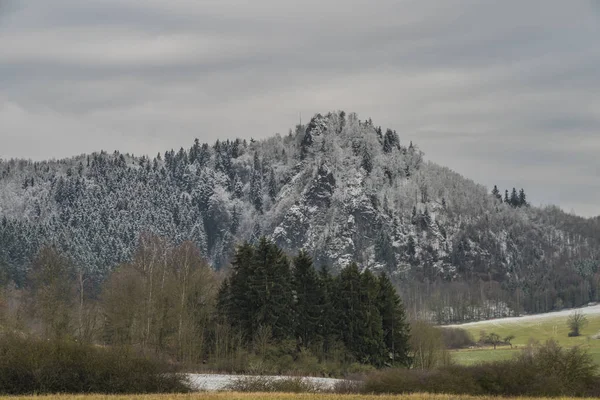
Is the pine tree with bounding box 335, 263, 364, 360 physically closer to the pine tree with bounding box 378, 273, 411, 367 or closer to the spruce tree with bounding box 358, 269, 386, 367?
the spruce tree with bounding box 358, 269, 386, 367

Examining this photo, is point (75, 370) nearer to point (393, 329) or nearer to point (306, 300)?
point (306, 300)

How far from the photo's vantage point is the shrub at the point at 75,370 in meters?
53.0

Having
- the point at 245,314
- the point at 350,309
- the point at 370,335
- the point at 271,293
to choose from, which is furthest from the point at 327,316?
the point at 245,314

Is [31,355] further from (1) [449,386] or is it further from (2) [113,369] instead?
(1) [449,386]

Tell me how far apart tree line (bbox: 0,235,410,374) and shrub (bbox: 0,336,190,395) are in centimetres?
3118

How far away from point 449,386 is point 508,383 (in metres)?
4.15

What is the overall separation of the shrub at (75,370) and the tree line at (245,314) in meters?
31.2

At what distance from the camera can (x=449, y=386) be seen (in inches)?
2431

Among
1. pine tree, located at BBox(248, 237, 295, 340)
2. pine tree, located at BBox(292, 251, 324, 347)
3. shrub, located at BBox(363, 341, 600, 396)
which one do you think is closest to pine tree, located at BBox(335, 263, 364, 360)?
pine tree, located at BBox(292, 251, 324, 347)

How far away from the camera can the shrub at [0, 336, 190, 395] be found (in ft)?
174

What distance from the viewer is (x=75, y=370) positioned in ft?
181

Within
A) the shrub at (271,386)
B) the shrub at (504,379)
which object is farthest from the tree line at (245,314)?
the shrub at (271,386)

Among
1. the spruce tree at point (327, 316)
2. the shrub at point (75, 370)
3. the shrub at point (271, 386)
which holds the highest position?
the spruce tree at point (327, 316)

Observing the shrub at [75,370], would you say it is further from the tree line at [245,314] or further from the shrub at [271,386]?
the tree line at [245,314]
